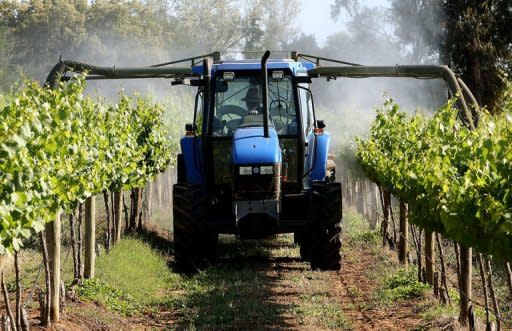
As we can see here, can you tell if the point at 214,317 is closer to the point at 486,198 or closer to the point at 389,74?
the point at 486,198

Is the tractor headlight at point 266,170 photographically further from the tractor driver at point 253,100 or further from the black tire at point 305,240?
the black tire at point 305,240

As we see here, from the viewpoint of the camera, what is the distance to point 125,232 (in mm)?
19359

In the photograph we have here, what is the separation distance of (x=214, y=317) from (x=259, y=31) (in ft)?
208

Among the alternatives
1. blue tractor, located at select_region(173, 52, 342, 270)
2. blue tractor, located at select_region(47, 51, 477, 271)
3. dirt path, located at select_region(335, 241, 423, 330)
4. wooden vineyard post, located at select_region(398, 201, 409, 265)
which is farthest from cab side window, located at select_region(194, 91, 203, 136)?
wooden vineyard post, located at select_region(398, 201, 409, 265)

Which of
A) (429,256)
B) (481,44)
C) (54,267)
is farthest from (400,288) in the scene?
(481,44)

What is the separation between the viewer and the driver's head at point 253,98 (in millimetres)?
13758

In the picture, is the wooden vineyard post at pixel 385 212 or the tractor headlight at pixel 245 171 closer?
the tractor headlight at pixel 245 171

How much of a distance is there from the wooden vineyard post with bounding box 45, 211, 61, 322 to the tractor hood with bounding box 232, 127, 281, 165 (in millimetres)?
2924

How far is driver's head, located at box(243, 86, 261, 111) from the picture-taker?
45.1 ft

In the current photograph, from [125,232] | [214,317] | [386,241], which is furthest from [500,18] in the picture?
[214,317]

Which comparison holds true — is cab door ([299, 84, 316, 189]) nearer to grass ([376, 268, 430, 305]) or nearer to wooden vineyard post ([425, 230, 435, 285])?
grass ([376, 268, 430, 305])

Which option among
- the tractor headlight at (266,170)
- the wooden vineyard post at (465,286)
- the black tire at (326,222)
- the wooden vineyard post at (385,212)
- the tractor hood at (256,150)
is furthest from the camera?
the wooden vineyard post at (385,212)

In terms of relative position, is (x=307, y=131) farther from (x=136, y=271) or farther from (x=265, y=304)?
(x=136, y=271)

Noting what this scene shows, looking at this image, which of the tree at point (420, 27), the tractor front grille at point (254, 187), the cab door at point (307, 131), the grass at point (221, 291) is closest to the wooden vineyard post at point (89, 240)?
the grass at point (221, 291)
